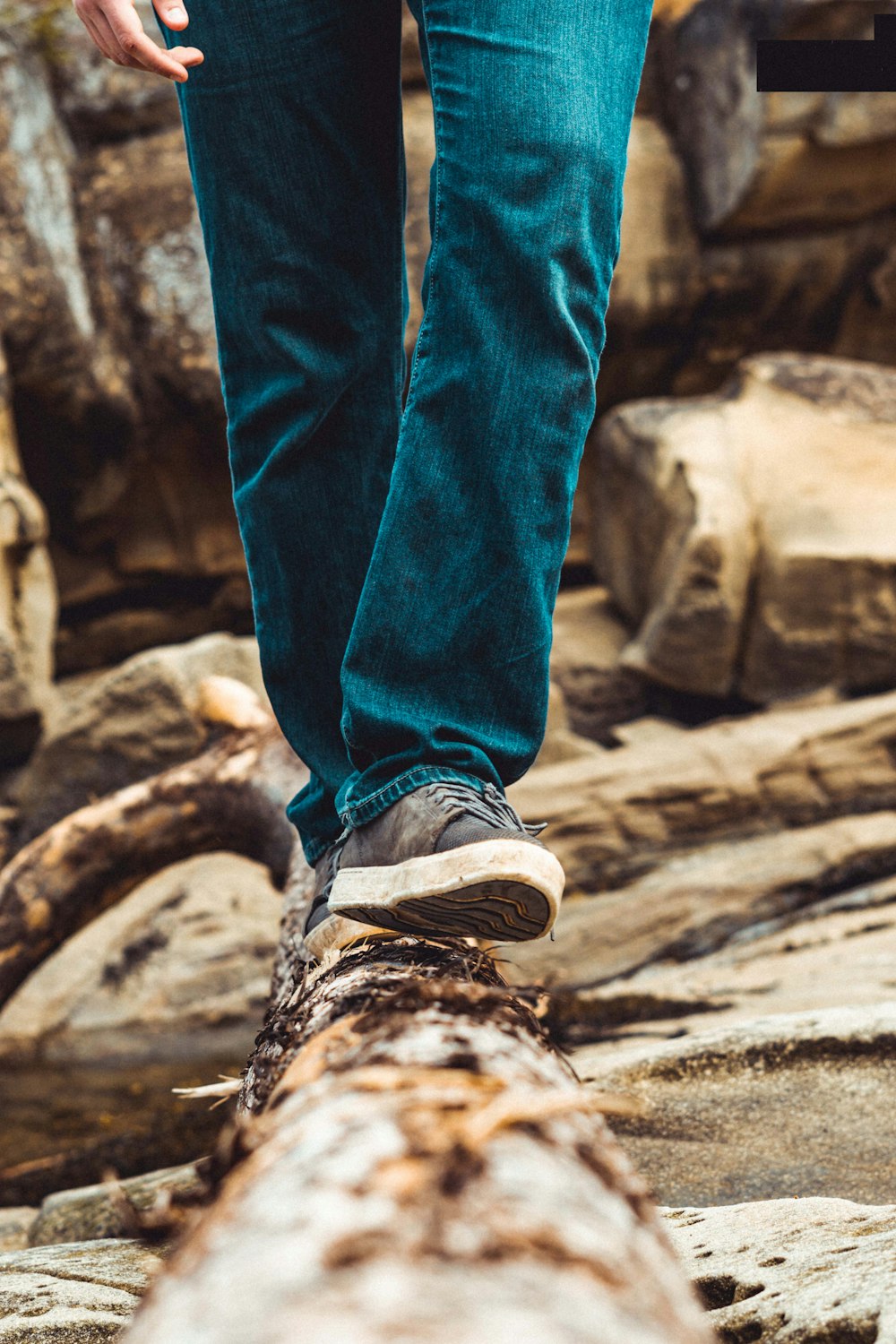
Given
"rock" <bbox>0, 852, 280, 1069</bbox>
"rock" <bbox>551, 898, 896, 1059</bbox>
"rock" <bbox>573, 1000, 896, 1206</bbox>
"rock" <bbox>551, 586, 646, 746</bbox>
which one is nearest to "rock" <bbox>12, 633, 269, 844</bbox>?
"rock" <bbox>0, 852, 280, 1069</bbox>

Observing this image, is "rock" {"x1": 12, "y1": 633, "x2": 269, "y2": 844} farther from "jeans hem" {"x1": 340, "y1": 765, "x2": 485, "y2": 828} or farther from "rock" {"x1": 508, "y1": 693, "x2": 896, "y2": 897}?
"jeans hem" {"x1": 340, "y1": 765, "x2": 485, "y2": 828}

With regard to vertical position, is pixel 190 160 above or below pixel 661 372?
above

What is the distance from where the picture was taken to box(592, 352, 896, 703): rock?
518 centimetres

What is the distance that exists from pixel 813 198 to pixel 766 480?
A: 216cm

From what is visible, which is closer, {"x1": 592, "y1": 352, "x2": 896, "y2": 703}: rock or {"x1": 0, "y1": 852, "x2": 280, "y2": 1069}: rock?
{"x1": 0, "y1": 852, "x2": 280, "y2": 1069}: rock

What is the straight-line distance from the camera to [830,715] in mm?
4719

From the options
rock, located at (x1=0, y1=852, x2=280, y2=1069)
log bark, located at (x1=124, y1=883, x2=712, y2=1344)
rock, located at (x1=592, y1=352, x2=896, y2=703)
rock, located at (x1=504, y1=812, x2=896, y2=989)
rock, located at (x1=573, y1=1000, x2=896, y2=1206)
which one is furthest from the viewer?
rock, located at (x1=592, y1=352, x2=896, y2=703)

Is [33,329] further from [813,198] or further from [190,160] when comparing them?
[190,160]

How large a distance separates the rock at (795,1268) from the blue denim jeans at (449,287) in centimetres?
50

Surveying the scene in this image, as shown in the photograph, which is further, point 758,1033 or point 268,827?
point 268,827

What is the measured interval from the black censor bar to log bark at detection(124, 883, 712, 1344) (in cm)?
89

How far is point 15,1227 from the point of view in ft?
7.62

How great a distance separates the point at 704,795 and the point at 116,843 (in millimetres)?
2166

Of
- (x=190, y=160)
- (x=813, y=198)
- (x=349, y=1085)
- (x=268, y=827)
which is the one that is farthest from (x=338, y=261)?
(x=813, y=198)
